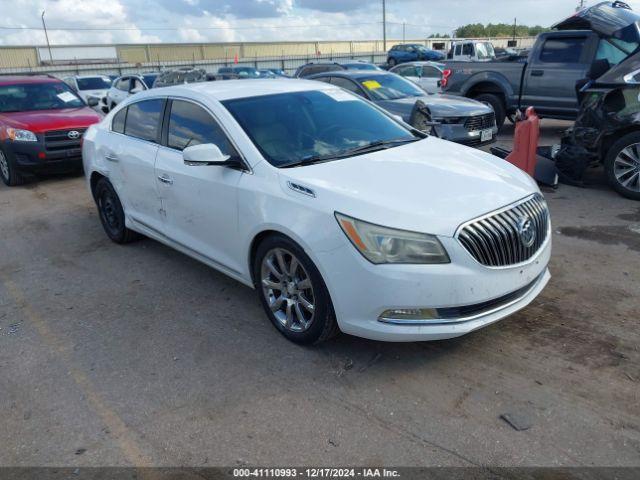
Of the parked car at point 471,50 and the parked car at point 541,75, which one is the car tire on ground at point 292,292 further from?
the parked car at point 471,50

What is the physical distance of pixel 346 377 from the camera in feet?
10.8

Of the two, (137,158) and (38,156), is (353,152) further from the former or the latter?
(38,156)

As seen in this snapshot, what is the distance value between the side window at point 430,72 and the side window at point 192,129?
49.9ft

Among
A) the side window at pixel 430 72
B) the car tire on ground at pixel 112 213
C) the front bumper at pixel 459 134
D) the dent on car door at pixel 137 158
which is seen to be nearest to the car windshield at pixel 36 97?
the car tire on ground at pixel 112 213

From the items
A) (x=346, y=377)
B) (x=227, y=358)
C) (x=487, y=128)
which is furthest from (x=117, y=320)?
(x=487, y=128)

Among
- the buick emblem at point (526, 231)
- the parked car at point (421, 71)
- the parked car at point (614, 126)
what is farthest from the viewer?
the parked car at point (421, 71)

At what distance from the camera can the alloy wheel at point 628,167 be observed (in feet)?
21.2

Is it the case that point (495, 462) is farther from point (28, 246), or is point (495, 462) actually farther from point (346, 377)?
point (28, 246)

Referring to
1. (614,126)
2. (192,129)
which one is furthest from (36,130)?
(614,126)

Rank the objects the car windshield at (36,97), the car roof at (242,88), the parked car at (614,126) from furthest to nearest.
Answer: the car windshield at (36,97), the parked car at (614,126), the car roof at (242,88)

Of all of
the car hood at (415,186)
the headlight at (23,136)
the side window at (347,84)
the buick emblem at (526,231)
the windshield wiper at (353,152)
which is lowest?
the buick emblem at (526,231)

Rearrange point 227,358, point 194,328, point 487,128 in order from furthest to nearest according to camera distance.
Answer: point 487,128
point 194,328
point 227,358

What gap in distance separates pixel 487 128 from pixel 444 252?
22.4 feet

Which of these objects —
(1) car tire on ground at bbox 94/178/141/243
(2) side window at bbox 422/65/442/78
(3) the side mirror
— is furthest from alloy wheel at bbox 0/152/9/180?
(2) side window at bbox 422/65/442/78
